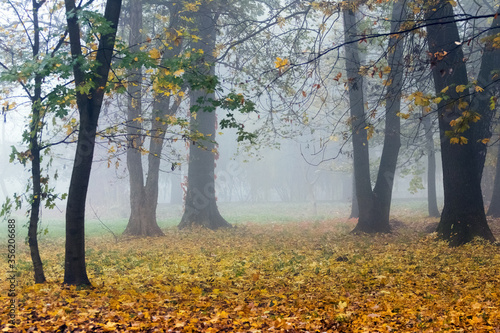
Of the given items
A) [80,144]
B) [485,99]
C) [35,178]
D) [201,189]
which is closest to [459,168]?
[485,99]

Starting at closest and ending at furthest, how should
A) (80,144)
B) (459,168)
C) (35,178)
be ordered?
(80,144) < (35,178) < (459,168)

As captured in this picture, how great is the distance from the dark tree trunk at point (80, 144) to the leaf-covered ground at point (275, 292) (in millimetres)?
461

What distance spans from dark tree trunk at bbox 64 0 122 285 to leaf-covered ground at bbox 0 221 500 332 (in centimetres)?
46

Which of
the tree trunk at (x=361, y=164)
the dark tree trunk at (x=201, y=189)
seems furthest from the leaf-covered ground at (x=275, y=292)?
the dark tree trunk at (x=201, y=189)

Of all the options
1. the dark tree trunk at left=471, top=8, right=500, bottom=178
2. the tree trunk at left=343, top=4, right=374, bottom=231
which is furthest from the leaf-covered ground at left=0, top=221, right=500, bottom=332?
the tree trunk at left=343, top=4, right=374, bottom=231

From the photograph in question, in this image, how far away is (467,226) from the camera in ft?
34.8

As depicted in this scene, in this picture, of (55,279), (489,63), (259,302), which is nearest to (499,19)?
(489,63)

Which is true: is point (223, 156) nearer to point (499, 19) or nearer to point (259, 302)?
point (499, 19)

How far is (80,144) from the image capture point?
6945 millimetres

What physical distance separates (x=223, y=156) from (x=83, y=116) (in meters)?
44.0

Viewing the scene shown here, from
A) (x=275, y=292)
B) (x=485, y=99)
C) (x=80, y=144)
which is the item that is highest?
(x=485, y=99)

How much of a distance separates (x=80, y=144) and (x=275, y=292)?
3723 mm

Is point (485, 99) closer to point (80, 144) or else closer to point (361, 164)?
point (361, 164)

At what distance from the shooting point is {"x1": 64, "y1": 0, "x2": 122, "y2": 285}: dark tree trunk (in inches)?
272
